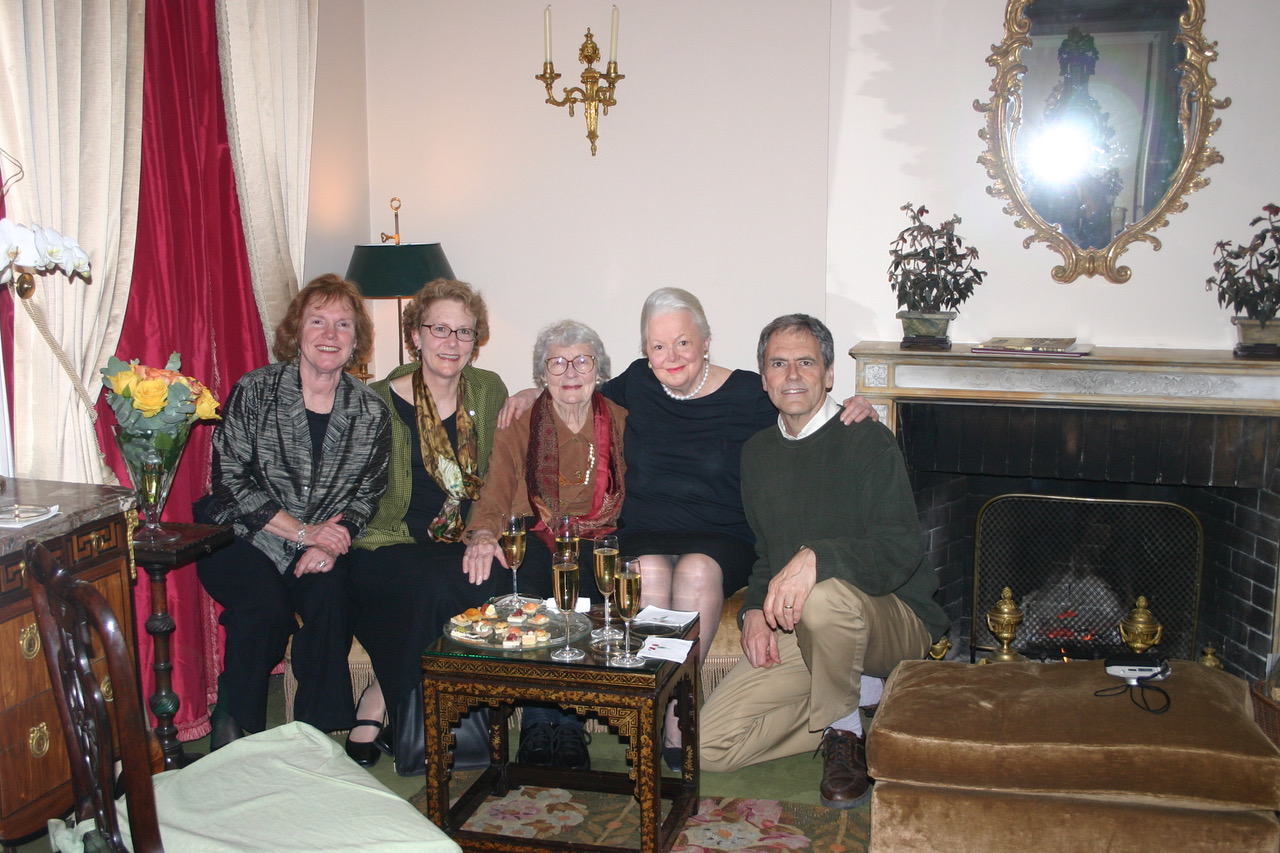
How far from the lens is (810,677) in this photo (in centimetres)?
269

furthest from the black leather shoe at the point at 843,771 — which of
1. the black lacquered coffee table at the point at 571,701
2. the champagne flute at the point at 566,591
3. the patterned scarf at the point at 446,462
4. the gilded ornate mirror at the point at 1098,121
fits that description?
the gilded ornate mirror at the point at 1098,121

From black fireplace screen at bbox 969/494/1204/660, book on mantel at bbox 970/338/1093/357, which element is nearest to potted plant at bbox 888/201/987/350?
book on mantel at bbox 970/338/1093/357

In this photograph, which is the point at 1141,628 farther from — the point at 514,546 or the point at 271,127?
the point at 271,127

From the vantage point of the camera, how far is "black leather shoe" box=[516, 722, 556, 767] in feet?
8.95

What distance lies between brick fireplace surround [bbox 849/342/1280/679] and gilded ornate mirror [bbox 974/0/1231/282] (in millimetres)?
394

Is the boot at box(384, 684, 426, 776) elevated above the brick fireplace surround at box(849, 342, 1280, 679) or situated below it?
below

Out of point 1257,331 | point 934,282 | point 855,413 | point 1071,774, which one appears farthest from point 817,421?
point 1257,331

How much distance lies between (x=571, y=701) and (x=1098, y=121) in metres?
2.50

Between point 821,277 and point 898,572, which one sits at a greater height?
point 821,277

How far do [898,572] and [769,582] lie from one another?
1.05 feet

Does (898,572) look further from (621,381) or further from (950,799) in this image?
(621,381)

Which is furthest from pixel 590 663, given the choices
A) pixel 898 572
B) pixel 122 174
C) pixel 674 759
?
pixel 122 174

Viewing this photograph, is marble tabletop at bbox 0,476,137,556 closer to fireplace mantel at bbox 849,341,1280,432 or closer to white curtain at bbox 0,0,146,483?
white curtain at bbox 0,0,146,483

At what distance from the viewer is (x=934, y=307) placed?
3463 mm
